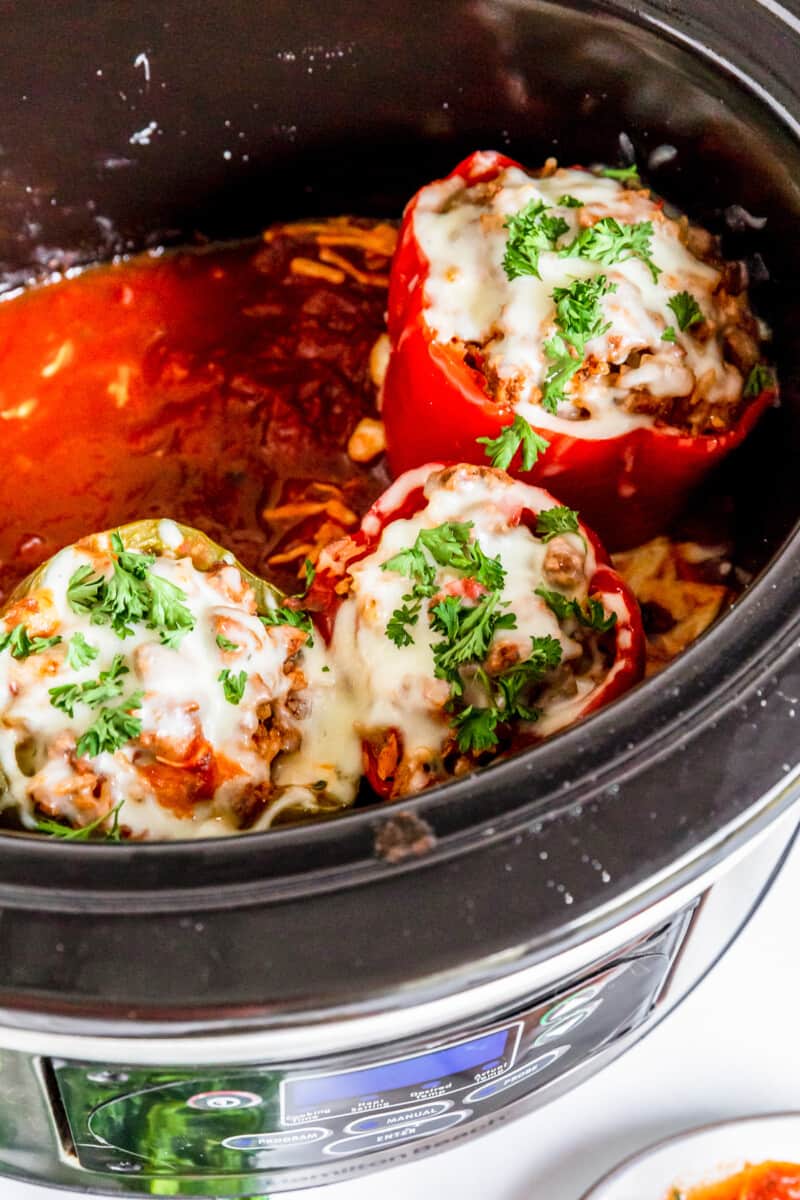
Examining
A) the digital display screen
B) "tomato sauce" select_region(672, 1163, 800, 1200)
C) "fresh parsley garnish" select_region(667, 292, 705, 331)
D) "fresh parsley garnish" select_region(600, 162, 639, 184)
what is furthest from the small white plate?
"fresh parsley garnish" select_region(600, 162, 639, 184)

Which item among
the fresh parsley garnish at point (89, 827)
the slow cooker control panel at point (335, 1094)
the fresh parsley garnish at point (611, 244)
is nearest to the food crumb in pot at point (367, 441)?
the fresh parsley garnish at point (611, 244)

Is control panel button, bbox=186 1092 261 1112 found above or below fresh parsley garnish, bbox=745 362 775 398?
below

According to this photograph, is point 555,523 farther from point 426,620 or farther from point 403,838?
point 403,838

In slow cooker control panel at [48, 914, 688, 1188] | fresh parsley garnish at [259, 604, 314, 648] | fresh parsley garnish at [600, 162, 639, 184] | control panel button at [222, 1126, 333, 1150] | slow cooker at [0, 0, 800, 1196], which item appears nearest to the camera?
slow cooker at [0, 0, 800, 1196]

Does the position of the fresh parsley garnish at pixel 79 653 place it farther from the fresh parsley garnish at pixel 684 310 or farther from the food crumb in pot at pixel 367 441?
the fresh parsley garnish at pixel 684 310

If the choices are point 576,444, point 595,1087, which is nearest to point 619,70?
point 576,444

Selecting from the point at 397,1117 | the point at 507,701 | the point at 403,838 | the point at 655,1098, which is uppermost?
the point at 403,838

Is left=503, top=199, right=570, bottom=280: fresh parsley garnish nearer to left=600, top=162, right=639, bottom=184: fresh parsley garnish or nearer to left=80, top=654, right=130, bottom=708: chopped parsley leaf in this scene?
left=600, top=162, right=639, bottom=184: fresh parsley garnish

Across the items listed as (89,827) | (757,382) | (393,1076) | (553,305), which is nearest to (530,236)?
(553,305)
